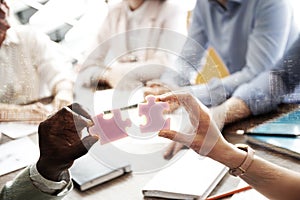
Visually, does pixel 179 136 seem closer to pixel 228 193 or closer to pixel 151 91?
pixel 228 193

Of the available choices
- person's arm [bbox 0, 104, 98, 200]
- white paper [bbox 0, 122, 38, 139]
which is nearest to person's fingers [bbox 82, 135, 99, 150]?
person's arm [bbox 0, 104, 98, 200]

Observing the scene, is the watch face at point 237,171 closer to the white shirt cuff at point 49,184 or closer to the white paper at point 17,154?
the white shirt cuff at point 49,184

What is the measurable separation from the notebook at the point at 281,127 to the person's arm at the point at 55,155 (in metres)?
0.41

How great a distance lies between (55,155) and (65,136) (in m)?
0.04

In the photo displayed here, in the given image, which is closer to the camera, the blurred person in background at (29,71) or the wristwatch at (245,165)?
the wristwatch at (245,165)

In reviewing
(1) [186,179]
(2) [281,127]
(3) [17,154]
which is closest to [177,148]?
(1) [186,179]

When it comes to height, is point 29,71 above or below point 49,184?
below

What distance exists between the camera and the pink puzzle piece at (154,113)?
663 millimetres

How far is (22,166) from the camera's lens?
0.89 metres

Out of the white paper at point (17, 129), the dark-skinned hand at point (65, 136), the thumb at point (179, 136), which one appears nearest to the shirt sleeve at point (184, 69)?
the thumb at point (179, 136)

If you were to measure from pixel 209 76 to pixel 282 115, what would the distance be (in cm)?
22

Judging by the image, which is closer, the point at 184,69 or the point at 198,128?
the point at 198,128

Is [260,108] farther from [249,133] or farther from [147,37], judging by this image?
[147,37]

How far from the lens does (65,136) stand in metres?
0.61
